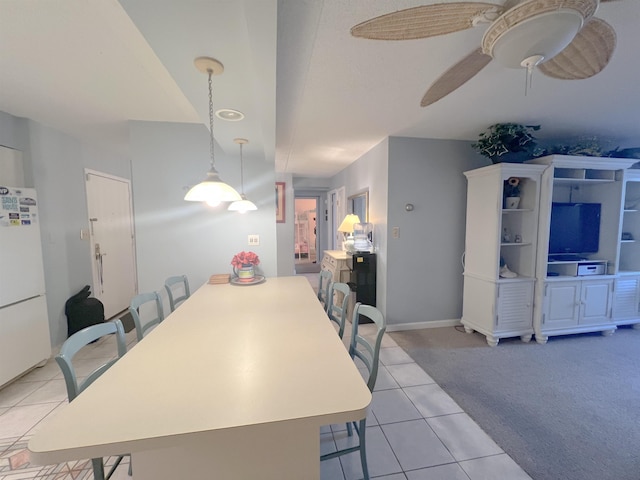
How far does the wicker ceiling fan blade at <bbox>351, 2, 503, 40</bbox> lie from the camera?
99cm

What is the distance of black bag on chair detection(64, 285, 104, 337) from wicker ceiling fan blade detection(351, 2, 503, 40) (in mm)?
3692

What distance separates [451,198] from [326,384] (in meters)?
3.06

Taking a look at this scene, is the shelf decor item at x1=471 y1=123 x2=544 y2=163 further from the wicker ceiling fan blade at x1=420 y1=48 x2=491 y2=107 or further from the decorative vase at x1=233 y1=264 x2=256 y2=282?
the decorative vase at x1=233 y1=264 x2=256 y2=282

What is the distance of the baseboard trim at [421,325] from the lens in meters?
3.38

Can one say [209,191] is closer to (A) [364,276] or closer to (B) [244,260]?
(B) [244,260]

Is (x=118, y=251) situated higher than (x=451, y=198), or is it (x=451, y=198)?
(x=451, y=198)

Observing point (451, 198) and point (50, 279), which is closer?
point (50, 279)

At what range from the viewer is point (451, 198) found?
3406 millimetres

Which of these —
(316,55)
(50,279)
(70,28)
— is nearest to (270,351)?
(316,55)

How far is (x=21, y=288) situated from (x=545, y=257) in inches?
198

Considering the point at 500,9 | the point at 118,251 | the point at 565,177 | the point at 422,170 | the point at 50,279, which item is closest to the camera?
the point at 500,9

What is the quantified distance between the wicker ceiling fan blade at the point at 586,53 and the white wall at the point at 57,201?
411 centimetres

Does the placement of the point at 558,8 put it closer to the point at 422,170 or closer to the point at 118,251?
the point at 422,170

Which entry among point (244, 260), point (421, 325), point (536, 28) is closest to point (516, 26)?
point (536, 28)
